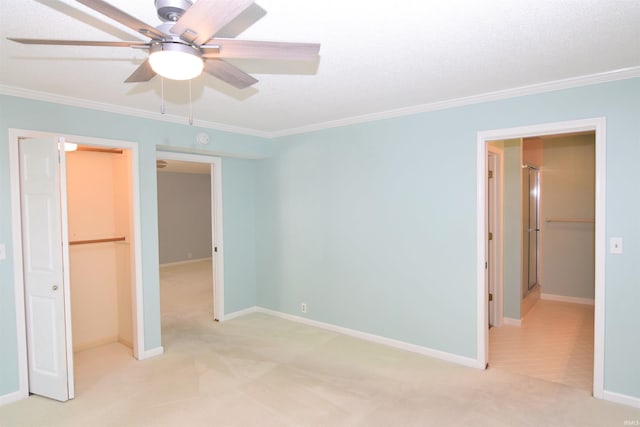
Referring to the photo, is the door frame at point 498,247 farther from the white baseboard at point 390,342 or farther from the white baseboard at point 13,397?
the white baseboard at point 13,397

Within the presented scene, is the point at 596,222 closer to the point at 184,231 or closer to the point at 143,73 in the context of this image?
the point at 143,73

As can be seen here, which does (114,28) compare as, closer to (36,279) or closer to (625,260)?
(36,279)

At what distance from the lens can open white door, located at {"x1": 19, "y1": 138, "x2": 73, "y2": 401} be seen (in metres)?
2.78

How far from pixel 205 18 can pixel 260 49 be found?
0.28 m

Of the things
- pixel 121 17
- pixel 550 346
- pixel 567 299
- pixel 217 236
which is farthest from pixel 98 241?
pixel 567 299

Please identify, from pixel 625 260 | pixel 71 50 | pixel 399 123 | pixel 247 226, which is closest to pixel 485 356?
pixel 625 260

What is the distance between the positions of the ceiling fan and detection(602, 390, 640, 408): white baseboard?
312 cm

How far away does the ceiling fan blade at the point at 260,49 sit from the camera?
4.91ft

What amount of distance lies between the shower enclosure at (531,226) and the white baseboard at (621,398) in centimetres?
256

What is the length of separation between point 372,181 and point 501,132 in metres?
1.30

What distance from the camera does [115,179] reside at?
4.11 metres

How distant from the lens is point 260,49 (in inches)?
60.7

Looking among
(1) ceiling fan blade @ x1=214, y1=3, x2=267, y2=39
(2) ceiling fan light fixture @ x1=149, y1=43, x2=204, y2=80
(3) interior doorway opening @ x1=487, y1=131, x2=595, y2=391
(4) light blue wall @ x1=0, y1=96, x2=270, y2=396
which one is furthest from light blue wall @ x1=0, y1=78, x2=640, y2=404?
(2) ceiling fan light fixture @ x1=149, y1=43, x2=204, y2=80

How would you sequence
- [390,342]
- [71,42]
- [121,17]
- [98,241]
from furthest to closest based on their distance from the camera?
[98,241], [390,342], [71,42], [121,17]
